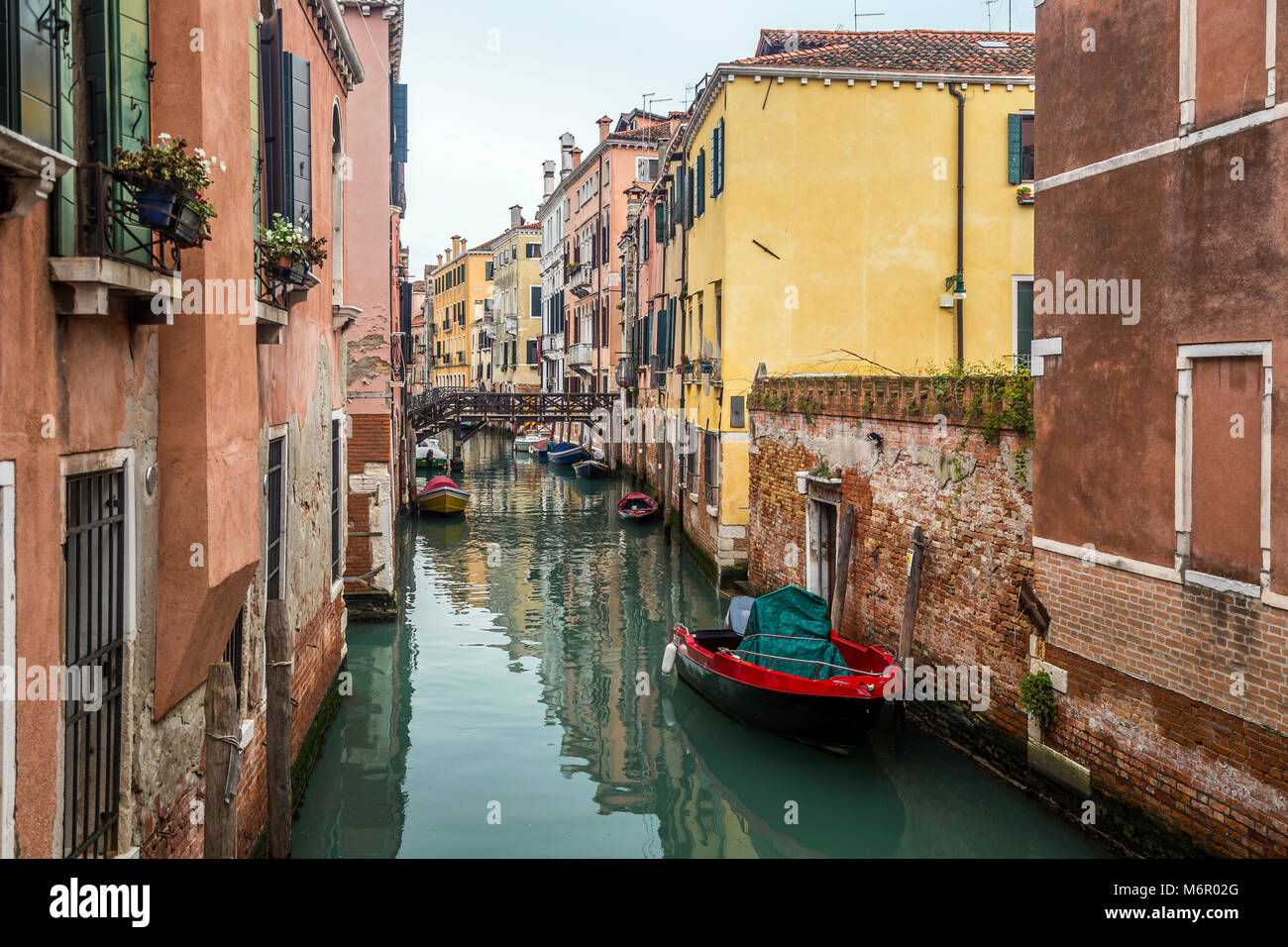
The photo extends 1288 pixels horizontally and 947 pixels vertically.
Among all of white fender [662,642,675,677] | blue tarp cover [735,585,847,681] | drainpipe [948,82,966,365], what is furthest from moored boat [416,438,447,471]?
blue tarp cover [735,585,847,681]

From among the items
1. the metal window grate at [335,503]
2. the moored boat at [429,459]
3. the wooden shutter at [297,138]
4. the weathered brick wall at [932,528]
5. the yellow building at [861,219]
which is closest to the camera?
the wooden shutter at [297,138]

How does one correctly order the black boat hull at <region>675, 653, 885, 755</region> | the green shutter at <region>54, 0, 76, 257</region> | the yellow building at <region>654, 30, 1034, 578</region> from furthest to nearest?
the yellow building at <region>654, 30, 1034, 578</region> → the black boat hull at <region>675, 653, 885, 755</region> → the green shutter at <region>54, 0, 76, 257</region>

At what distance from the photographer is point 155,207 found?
3.66 m

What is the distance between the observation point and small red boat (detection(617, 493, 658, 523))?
23.4 meters

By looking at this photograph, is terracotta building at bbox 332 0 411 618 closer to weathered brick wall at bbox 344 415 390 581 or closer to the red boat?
weathered brick wall at bbox 344 415 390 581

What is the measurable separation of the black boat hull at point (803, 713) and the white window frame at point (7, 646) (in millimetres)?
6414

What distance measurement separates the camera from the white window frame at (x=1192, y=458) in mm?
5449

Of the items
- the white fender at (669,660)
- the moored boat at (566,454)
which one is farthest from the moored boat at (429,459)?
the white fender at (669,660)

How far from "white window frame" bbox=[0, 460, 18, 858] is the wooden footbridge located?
26657 mm

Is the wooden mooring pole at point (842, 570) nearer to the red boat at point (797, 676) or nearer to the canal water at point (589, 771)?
the red boat at point (797, 676)

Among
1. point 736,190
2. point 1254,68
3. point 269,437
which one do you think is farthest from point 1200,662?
point 736,190

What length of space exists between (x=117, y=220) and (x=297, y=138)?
395 centimetres

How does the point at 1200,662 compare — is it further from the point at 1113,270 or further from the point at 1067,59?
the point at 1067,59
